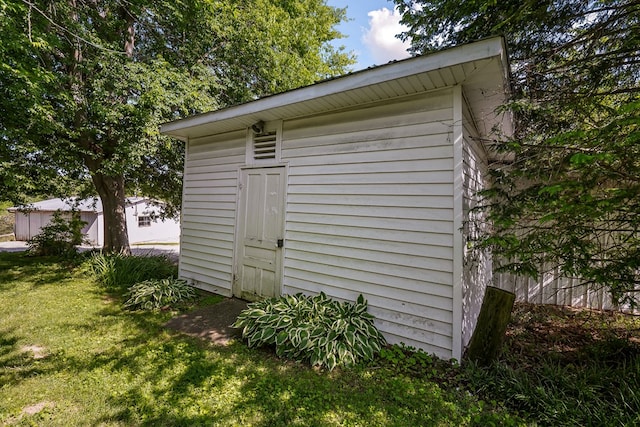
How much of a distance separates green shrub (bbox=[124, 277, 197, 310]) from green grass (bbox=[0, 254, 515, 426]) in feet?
2.55

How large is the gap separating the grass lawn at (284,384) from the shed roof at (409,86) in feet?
9.41

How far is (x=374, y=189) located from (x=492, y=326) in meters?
1.92

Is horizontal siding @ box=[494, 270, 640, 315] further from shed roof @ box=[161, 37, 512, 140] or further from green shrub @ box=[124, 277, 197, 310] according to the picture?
green shrub @ box=[124, 277, 197, 310]

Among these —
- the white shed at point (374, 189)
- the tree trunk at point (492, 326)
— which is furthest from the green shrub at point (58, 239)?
the tree trunk at point (492, 326)

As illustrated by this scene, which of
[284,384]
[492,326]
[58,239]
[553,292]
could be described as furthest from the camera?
[58,239]

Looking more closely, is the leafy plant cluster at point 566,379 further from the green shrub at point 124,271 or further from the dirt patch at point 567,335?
the green shrub at point 124,271

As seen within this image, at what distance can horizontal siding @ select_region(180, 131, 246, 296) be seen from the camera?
16.6 ft

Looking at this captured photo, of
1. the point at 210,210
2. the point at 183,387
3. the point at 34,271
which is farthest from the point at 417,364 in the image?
the point at 34,271

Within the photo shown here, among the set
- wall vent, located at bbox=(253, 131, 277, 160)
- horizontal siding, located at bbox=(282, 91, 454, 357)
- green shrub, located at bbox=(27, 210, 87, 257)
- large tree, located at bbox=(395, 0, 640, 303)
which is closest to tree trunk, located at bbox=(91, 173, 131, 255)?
green shrub, located at bbox=(27, 210, 87, 257)

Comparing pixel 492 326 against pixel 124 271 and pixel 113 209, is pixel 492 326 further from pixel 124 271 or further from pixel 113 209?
pixel 113 209

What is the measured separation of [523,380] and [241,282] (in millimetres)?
3970

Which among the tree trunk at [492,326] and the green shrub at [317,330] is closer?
the tree trunk at [492,326]

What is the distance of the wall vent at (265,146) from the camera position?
14.9ft

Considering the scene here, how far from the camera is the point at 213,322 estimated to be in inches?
157
